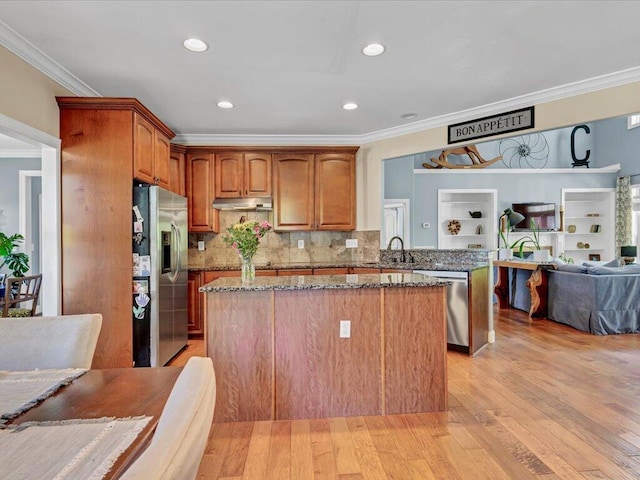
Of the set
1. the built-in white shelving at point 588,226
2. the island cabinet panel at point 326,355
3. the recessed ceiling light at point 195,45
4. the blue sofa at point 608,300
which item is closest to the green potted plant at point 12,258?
the recessed ceiling light at point 195,45

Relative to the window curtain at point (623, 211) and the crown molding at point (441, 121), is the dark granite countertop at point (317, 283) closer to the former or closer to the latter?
the crown molding at point (441, 121)

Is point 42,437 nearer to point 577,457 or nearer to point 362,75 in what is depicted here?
point 577,457

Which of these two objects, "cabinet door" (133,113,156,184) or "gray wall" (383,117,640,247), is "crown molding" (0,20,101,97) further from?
"gray wall" (383,117,640,247)

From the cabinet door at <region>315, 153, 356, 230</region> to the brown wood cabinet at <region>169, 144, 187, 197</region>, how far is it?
1709 mm

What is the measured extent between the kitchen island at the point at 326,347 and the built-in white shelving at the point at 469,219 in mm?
5398

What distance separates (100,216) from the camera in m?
2.91

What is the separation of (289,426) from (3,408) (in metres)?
1.71

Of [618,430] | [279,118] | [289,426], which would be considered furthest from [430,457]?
[279,118]

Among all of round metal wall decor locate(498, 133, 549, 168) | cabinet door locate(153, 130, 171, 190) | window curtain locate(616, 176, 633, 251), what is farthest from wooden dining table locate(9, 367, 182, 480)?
window curtain locate(616, 176, 633, 251)

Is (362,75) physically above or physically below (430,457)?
above

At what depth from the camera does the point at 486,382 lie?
9.85 feet

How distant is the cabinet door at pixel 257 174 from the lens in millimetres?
4680

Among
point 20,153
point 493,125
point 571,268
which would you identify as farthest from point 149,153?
point 571,268

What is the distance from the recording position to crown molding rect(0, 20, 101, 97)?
88.7 inches
